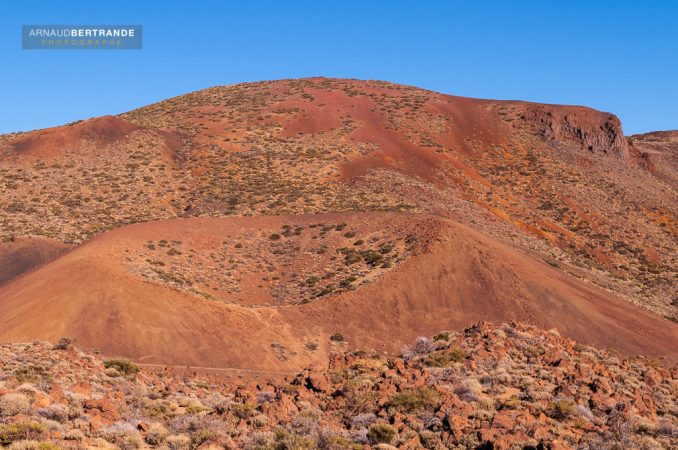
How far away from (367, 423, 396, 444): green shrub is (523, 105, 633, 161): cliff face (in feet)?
242

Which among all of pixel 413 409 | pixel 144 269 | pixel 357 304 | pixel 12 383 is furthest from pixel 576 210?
pixel 12 383

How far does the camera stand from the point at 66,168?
62812mm

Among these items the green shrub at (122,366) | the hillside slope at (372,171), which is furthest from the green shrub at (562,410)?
the hillside slope at (372,171)

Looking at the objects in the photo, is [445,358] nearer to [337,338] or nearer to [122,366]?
[337,338]

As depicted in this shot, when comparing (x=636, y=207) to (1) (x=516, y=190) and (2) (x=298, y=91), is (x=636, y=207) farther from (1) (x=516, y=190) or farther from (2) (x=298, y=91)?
(2) (x=298, y=91)

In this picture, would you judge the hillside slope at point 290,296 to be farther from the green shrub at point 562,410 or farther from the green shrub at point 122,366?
the green shrub at point 562,410

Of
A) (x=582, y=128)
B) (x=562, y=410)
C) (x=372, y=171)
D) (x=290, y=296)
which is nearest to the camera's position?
(x=562, y=410)

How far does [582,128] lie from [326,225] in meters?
55.1

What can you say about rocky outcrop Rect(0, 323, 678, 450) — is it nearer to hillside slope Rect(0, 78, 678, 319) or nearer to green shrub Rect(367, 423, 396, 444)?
green shrub Rect(367, 423, 396, 444)

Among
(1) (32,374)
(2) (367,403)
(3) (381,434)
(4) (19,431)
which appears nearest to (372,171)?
(2) (367,403)

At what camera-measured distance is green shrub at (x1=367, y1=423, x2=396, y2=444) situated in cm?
1483

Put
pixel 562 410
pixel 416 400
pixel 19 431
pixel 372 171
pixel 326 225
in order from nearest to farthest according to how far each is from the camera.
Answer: pixel 19 431, pixel 562 410, pixel 416 400, pixel 326 225, pixel 372 171

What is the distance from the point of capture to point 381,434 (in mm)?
14898

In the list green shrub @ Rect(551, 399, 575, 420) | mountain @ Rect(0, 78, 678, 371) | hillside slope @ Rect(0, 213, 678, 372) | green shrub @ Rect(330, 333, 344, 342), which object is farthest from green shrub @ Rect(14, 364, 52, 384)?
green shrub @ Rect(551, 399, 575, 420)
